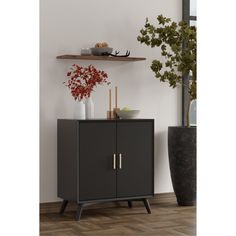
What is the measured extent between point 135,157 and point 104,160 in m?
0.32

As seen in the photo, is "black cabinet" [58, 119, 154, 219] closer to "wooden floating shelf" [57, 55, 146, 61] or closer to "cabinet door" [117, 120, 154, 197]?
"cabinet door" [117, 120, 154, 197]

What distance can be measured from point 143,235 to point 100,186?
2.64 ft

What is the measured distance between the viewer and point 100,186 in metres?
4.50

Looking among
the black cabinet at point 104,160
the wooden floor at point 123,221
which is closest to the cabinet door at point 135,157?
the black cabinet at point 104,160

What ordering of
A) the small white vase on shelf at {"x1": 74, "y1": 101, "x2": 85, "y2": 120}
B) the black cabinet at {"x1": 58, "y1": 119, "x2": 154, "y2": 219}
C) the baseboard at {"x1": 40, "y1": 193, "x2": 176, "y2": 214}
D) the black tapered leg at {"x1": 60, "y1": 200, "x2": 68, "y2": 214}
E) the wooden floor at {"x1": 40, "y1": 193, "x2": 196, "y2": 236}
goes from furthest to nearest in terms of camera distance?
the baseboard at {"x1": 40, "y1": 193, "x2": 176, "y2": 214}
the black tapered leg at {"x1": 60, "y1": 200, "x2": 68, "y2": 214}
the small white vase on shelf at {"x1": 74, "y1": 101, "x2": 85, "y2": 120}
the black cabinet at {"x1": 58, "y1": 119, "x2": 154, "y2": 219}
the wooden floor at {"x1": 40, "y1": 193, "x2": 196, "y2": 236}

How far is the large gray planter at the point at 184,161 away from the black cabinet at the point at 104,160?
0.29 metres

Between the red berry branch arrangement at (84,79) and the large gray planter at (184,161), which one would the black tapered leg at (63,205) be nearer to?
the red berry branch arrangement at (84,79)

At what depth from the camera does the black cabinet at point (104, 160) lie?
4.42m

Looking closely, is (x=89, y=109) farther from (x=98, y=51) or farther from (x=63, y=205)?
(x=63, y=205)

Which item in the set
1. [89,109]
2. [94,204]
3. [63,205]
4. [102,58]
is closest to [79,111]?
[89,109]

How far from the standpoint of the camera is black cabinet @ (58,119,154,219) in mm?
4418

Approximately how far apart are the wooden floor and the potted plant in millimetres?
255

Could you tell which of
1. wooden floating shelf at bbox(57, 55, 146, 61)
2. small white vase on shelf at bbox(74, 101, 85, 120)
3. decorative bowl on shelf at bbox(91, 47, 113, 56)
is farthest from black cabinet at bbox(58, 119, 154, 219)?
decorative bowl on shelf at bbox(91, 47, 113, 56)
